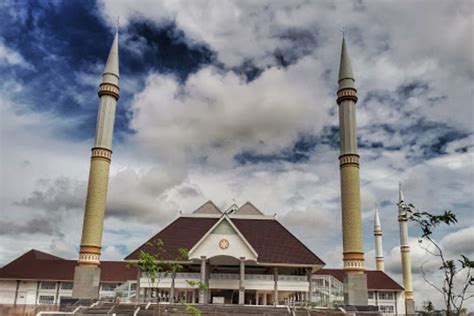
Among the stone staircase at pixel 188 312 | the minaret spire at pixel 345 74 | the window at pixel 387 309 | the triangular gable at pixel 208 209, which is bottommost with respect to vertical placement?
the stone staircase at pixel 188 312

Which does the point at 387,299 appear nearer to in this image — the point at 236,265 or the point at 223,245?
the point at 236,265

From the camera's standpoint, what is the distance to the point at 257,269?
1752 inches

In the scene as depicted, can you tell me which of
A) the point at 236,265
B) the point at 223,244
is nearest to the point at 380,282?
the point at 236,265

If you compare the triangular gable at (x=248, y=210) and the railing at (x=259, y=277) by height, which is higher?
the triangular gable at (x=248, y=210)

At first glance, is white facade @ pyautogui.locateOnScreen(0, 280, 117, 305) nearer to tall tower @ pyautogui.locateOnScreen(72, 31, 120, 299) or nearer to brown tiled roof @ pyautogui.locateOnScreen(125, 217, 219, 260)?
brown tiled roof @ pyautogui.locateOnScreen(125, 217, 219, 260)

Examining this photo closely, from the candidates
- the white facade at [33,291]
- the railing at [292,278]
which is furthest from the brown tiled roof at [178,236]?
the white facade at [33,291]

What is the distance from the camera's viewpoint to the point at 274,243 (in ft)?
Answer: 146

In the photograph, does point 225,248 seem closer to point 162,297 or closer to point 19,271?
point 162,297

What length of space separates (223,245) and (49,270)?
25.7 m

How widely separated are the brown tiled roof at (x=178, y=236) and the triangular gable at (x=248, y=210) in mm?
4085

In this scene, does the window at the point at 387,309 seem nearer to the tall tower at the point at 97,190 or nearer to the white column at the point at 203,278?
the white column at the point at 203,278

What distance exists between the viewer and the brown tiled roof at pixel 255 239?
42.2 m

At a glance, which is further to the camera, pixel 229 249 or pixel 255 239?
pixel 255 239

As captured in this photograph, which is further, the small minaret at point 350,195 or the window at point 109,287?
the window at point 109,287
